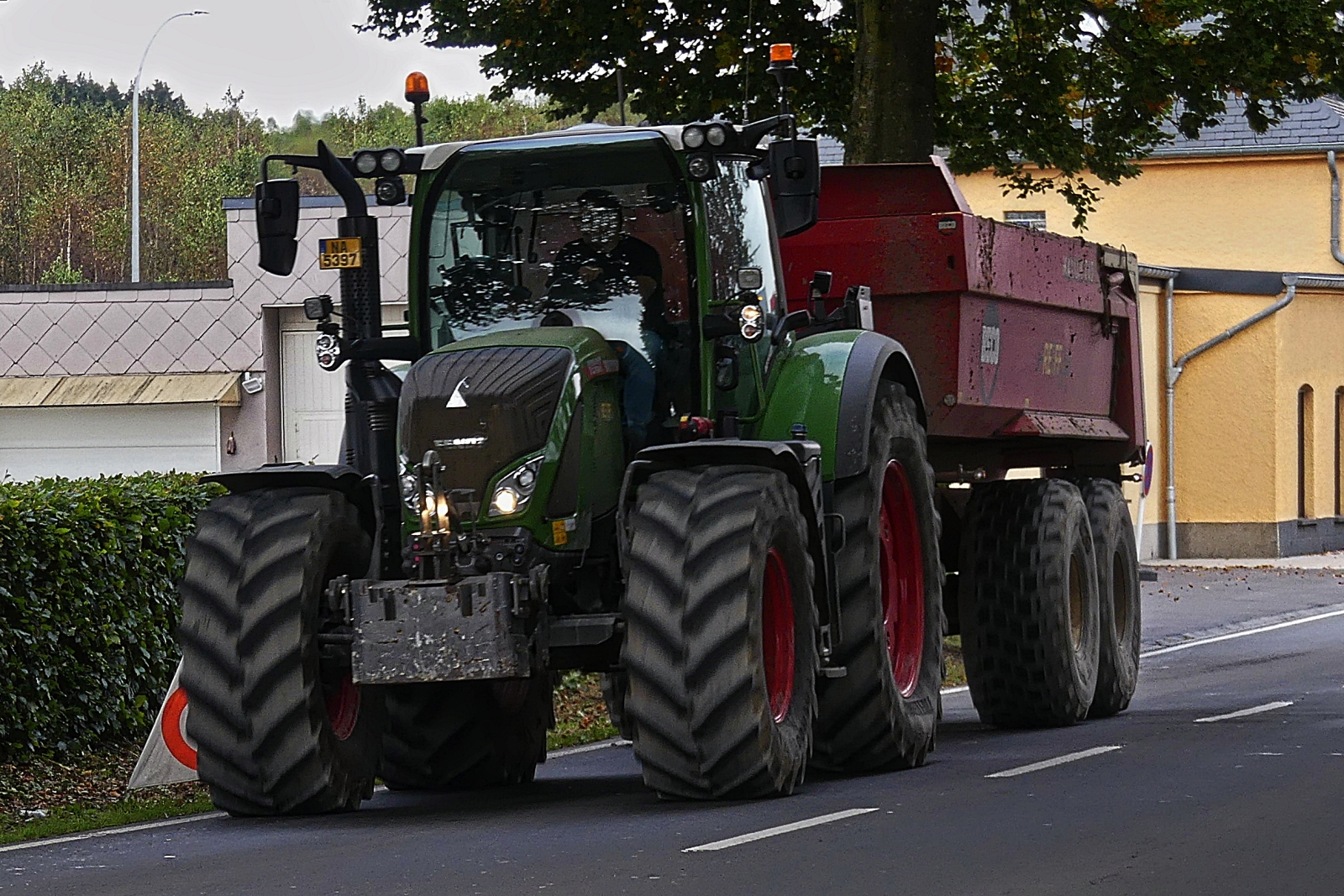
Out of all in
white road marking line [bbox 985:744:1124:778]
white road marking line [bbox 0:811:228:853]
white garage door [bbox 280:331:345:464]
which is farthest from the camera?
white garage door [bbox 280:331:345:464]

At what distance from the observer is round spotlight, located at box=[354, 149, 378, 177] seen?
10.9 metres

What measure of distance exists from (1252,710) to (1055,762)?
348 cm

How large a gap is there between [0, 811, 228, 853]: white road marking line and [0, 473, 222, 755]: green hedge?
208 centimetres

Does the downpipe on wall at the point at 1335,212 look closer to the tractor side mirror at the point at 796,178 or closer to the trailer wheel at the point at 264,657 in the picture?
the tractor side mirror at the point at 796,178

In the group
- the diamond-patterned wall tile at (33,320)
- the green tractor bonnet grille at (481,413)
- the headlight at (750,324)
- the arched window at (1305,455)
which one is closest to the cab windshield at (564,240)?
the headlight at (750,324)

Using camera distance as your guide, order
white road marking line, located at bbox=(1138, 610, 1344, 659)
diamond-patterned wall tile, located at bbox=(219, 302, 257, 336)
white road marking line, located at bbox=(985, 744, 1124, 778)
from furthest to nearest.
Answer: diamond-patterned wall tile, located at bbox=(219, 302, 257, 336), white road marking line, located at bbox=(1138, 610, 1344, 659), white road marking line, located at bbox=(985, 744, 1124, 778)

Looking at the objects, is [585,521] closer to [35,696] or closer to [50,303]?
[35,696]

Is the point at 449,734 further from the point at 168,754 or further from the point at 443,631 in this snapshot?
the point at 443,631

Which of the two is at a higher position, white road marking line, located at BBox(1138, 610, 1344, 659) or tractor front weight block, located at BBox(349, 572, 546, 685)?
tractor front weight block, located at BBox(349, 572, 546, 685)

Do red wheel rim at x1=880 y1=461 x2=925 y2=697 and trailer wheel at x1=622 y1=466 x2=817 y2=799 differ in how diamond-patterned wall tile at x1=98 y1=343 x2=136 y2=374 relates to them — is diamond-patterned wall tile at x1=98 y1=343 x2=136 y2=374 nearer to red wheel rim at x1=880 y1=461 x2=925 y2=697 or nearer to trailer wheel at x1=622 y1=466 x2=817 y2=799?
red wheel rim at x1=880 y1=461 x2=925 y2=697

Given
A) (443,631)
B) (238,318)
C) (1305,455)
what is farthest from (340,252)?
(1305,455)

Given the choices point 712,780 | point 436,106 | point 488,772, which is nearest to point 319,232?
point 488,772

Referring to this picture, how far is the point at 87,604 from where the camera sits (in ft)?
42.4

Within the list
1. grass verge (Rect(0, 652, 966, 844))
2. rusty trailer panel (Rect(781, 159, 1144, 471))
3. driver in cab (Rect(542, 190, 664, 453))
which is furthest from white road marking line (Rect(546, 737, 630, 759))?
driver in cab (Rect(542, 190, 664, 453))
